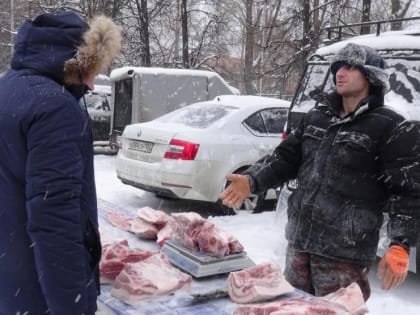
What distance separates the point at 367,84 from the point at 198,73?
9.37m

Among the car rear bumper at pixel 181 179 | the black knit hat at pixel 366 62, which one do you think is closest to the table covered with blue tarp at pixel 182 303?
the black knit hat at pixel 366 62

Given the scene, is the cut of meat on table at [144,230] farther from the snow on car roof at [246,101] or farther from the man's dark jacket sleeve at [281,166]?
the snow on car roof at [246,101]

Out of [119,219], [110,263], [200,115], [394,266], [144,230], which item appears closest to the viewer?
[394,266]

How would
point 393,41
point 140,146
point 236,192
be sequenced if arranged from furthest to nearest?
point 140,146 → point 393,41 → point 236,192

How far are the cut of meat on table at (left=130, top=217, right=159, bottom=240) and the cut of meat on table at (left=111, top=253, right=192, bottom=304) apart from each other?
0.61 metres

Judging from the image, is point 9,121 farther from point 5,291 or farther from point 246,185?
point 246,185

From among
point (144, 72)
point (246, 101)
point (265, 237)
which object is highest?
point (144, 72)

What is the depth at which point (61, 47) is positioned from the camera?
178 centimetres

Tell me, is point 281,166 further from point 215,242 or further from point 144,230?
point 144,230

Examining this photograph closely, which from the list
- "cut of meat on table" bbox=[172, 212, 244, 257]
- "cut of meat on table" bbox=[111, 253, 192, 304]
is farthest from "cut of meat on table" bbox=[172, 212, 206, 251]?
"cut of meat on table" bbox=[111, 253, 192, 304]

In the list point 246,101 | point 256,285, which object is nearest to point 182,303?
point 256,285

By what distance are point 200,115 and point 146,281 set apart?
5.39 m

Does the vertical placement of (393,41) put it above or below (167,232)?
above

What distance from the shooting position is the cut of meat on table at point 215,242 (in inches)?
103
